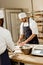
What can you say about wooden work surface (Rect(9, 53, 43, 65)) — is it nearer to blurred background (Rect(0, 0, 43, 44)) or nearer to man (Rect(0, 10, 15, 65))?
man (Rect(0, 10, 15, 65))

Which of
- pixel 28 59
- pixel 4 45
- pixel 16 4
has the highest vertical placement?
pixel 16 4

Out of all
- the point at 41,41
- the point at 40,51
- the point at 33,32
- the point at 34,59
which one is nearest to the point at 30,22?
the point at 33,32

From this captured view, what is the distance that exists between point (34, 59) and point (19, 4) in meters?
2.39

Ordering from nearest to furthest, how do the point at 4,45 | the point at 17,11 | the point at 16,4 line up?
the point at 4,45
the point at 17,11
the point at 16,4

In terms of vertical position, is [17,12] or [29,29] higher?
[17,12]

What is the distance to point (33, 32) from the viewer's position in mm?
3004

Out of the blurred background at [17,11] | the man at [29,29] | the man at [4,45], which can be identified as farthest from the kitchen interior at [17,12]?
the man at [4,45]

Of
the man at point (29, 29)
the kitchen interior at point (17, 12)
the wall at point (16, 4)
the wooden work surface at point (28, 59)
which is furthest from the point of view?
the wall at point (16, 4)

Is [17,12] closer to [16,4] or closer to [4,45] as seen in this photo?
[16,4]

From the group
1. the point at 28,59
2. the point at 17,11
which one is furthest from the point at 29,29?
the point at 28,59

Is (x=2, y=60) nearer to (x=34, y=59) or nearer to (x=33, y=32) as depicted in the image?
(x=34, y=59)

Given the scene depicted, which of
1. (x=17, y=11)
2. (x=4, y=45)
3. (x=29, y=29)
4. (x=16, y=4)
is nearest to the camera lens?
(x=4, y=45)

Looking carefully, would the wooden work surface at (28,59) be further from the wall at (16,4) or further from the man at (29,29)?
the wall at (16,4)

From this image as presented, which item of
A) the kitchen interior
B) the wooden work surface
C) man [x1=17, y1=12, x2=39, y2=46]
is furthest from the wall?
the wooden work surface
